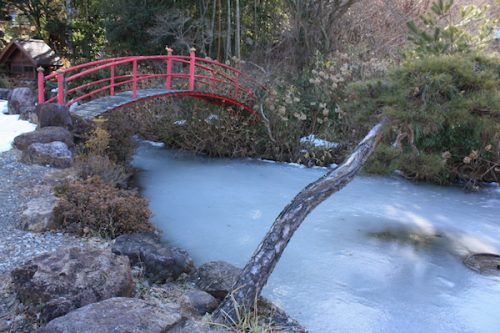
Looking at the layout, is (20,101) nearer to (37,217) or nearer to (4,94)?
(4,94)

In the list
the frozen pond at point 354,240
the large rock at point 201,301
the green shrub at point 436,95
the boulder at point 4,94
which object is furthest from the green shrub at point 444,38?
the boulder at point 4,94

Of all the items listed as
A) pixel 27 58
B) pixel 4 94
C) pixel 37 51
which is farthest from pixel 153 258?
pixel 27 58

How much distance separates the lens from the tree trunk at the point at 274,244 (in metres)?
3.55

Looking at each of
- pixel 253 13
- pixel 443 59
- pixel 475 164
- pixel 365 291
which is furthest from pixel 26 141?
pixel 253 13

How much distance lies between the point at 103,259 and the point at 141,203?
2.57 m

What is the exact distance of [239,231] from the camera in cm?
678

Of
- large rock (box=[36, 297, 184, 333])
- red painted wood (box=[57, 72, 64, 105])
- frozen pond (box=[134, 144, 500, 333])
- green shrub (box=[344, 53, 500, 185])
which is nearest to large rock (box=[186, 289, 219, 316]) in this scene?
frozen pond (box=[134, 144, 500, 333])

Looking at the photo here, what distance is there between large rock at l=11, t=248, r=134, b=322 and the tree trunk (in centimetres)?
77

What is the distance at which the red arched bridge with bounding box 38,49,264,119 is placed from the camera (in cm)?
820

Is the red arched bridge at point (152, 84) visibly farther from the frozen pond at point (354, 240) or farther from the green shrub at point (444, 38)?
the green shrub at point (444, 38)

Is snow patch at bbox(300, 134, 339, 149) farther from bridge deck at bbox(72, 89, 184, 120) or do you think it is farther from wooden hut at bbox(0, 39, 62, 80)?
wooden hut at bbox(0, 39, 62, 80)

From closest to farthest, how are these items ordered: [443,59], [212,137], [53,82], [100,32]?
[443,59]
[212,137]
[53,82]
[100,32]

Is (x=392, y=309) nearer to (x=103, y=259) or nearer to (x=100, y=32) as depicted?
(x=103, y=259)

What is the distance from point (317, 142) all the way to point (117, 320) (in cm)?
918
